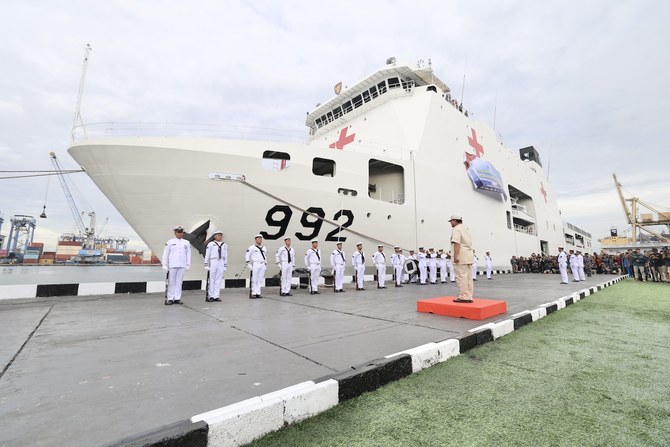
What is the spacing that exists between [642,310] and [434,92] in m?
10.8

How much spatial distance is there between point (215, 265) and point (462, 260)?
491 cm

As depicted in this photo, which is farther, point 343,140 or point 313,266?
point 343,140

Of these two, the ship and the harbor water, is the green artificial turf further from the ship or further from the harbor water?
the harbor water

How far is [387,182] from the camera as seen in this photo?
37.6 ft

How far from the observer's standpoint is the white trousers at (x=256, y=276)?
6.95 metres

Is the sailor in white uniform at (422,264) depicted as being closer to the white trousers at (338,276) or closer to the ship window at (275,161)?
the white trousers at (338,276)

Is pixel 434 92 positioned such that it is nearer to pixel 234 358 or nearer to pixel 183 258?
pixel 183 258

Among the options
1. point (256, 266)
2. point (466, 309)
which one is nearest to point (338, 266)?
point (256, 266)

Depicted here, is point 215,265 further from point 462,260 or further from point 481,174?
point 481,174

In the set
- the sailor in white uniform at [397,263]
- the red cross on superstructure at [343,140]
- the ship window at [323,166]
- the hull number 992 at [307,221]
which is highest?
the red cross on superstructure at [343,140]

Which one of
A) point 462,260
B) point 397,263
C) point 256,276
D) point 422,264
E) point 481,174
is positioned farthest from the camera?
point 481,174

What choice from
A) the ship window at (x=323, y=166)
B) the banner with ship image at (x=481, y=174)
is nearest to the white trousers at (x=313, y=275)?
the ship window at (x=323, y=166)

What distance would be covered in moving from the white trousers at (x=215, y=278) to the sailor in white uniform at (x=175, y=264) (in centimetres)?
51

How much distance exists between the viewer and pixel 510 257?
18.3 m
